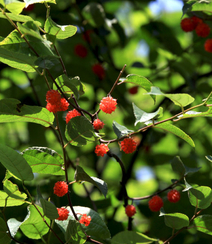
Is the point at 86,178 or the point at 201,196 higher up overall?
the point at 86,178

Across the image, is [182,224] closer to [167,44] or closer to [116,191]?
[116,191]

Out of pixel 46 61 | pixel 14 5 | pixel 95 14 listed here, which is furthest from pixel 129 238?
pixel 95 14

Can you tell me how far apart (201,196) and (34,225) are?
0.69 meters

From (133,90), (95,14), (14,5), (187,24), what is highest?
(14,5)

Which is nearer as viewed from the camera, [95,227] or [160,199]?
[95,227]

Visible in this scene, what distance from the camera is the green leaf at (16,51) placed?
101 cm

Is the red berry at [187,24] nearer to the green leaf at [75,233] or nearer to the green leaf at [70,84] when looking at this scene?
the green leaf at [70,84]

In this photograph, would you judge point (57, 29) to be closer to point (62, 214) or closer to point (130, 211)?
point (62, 214)

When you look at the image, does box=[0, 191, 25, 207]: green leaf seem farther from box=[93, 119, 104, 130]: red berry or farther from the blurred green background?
the blurred green background

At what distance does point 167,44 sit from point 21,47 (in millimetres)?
1876

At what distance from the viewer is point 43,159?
1206 mm

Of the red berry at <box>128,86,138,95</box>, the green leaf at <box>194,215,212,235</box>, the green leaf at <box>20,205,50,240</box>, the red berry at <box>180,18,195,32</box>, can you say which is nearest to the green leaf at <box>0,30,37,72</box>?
the green leaf at <box>20,205,50,240</box>

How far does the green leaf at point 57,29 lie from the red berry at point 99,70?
58.0 inches

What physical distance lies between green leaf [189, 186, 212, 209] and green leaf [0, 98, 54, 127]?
657 millimetres
